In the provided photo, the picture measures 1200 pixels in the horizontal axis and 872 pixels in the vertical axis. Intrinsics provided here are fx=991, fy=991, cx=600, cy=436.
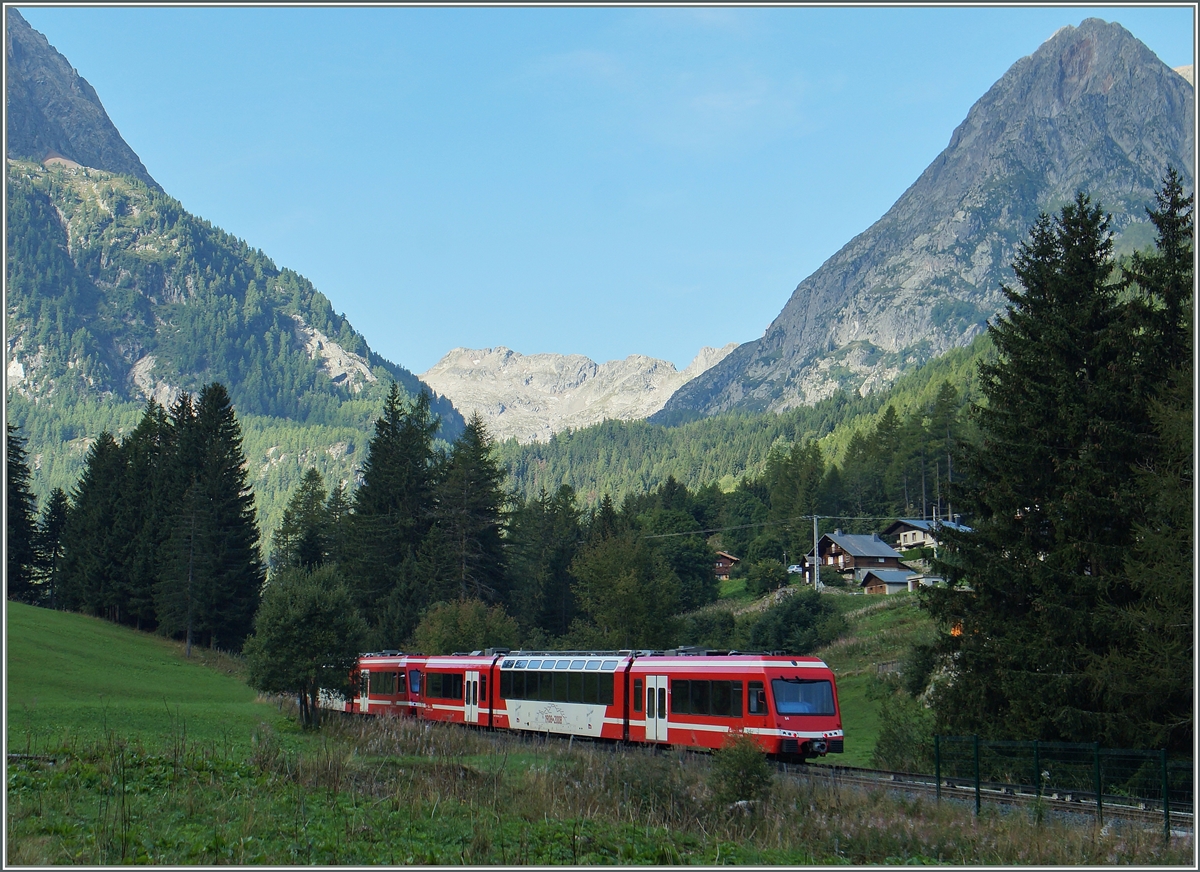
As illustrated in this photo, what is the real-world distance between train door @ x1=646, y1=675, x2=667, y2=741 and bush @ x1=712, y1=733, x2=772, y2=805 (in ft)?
41.6

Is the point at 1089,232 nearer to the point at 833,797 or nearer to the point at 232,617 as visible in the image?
the point at 833,797

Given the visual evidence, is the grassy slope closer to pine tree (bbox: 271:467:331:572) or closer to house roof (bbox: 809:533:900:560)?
pine tree (bbox: 271:467:331:572)

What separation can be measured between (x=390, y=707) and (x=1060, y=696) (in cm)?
3190

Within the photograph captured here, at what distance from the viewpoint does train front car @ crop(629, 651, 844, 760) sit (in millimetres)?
26812

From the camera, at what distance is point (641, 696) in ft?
104

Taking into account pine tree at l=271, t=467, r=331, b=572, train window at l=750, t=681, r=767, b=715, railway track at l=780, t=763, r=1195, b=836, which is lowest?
railway track at l=780, t=763, r=1195, b=836

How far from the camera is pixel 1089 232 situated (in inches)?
1095

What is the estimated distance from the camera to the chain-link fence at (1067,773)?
65.7ft

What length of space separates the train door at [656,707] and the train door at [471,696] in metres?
11.0

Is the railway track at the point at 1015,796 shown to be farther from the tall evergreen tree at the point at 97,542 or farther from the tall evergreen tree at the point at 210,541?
the tall evergreen tree at the point at 97,542

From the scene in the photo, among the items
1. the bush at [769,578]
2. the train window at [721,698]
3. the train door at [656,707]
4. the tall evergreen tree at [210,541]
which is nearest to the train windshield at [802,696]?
the train window at [721,698]

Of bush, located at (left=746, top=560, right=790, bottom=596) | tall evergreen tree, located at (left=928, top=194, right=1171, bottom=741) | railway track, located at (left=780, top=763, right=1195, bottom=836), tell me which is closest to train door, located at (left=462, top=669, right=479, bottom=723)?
railway track, located at (left=780, top=763, right=1195, bottom=836)

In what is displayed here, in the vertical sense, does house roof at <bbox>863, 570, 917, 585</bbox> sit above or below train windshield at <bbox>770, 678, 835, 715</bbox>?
above

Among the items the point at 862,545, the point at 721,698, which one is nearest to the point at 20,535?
the point at 721,698
